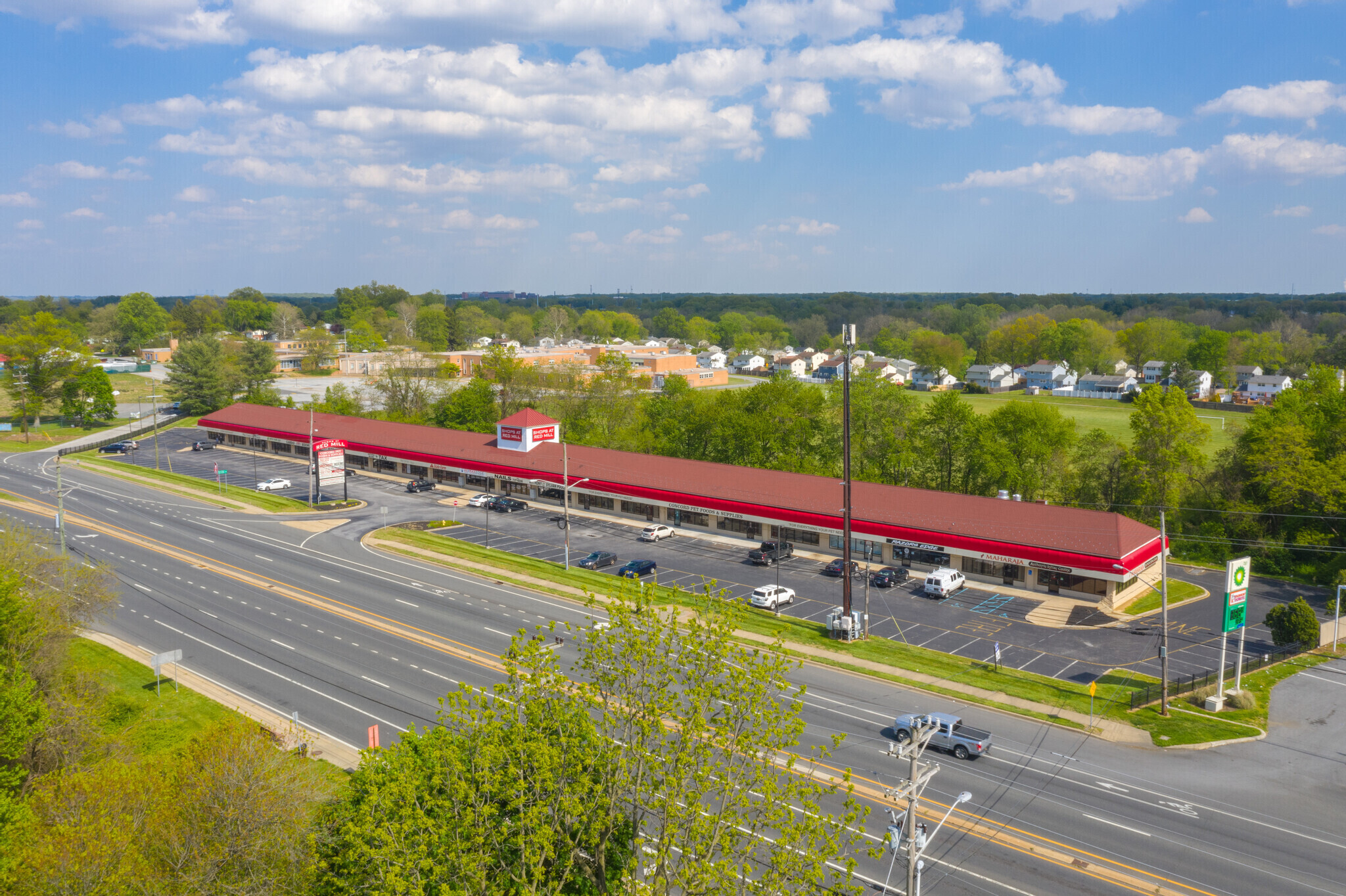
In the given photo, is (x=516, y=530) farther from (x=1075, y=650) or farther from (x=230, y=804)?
(x=230, y=804)

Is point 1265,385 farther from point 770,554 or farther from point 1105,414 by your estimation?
point 770,554

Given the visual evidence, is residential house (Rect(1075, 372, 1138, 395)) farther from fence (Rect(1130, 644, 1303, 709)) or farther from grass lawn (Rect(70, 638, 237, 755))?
grass lawn (Rect(70, 638, 237, 755))

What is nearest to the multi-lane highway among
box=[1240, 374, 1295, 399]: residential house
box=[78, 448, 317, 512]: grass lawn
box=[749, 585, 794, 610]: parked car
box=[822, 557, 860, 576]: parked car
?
box=[749, 585, 794, 610]: parked car

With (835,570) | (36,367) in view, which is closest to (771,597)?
(835,570)

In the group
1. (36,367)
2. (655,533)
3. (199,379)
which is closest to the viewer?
(655,533)

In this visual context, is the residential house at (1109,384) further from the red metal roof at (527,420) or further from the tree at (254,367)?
the tree at (254,367)

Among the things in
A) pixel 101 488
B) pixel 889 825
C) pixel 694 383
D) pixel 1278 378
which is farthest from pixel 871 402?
pixel 1278 378

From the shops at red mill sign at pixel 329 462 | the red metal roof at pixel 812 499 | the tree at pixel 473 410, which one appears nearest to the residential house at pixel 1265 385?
the red metal roof at pixel 812 499
